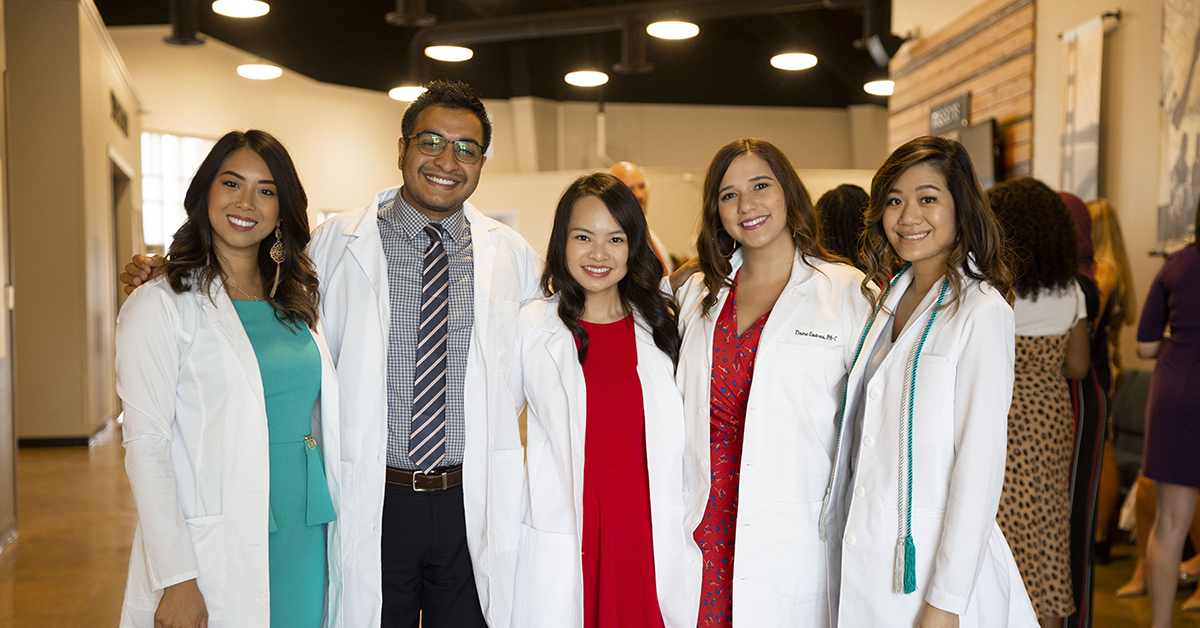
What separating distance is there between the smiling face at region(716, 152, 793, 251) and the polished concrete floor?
2.77 metres

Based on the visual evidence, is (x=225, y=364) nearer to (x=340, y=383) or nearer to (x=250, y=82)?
(x=340, y=383)

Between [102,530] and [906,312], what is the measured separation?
204 inches

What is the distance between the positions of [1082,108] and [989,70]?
1.08 meters

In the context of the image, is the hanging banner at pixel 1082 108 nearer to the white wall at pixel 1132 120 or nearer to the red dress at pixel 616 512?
the white wall at pixel 1132 120

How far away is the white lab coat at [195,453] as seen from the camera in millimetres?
1890

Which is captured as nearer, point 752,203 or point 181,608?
point 181,608

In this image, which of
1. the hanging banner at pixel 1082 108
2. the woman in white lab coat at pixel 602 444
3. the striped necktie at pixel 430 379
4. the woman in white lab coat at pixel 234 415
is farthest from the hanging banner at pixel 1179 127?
the woman in white lab coat at pixel 234 415

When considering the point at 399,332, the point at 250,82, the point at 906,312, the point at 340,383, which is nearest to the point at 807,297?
the point at 906,312

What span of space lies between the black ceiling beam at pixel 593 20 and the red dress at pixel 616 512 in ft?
24.9

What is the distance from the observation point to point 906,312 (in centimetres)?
213

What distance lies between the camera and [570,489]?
92.7 inches

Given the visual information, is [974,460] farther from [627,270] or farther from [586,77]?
[586,77]

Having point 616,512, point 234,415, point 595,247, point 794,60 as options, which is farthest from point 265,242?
point 794,60

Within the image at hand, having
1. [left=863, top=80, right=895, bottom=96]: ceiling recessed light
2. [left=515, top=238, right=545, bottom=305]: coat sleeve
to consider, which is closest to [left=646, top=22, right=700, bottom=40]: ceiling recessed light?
[left=863, top=80, right=895, bottom=96]: ceiling recessed light
